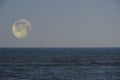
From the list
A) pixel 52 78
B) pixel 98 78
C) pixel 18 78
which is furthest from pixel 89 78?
pixel 18 78

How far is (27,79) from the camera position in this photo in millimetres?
58406

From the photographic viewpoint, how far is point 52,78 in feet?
196

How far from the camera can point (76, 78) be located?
59250 millimetres

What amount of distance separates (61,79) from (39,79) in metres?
2.89

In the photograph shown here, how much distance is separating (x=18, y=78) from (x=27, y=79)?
2.64m

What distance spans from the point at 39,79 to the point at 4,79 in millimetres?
4528

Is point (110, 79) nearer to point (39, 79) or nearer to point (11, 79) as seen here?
point (39, 79)

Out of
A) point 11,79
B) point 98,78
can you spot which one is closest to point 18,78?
point 11,79

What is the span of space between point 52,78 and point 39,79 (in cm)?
206

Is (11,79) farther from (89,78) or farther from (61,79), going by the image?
(89,78)

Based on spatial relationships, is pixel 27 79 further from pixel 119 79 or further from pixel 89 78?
pixel 119 79

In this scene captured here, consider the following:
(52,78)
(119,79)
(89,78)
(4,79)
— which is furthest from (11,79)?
(119,79)

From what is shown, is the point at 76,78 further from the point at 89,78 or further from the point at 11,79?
the point at 11,79

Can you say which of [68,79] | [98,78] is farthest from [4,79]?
[98,78]
